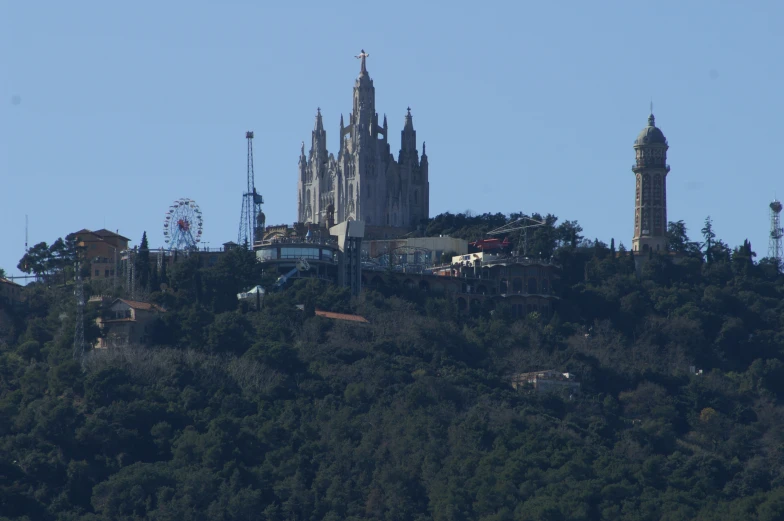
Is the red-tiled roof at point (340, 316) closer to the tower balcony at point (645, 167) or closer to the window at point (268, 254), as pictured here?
the window at point (268, 254)

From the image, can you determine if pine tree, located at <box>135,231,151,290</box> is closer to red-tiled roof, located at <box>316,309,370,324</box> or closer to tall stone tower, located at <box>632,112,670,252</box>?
red-tiled roof, located at <box>316,309,370,324</box>

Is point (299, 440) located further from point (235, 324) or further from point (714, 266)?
point (714, 266)

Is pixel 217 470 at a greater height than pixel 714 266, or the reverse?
pixel 714 266

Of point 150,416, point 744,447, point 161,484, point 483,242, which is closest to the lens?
point 161,484

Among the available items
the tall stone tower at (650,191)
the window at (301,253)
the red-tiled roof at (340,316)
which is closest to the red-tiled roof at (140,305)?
the red-tiled roof at (340,316)

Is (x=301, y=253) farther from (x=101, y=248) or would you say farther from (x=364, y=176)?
(x=364, y=176)

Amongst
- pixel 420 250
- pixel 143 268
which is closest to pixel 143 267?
pixel 143 268

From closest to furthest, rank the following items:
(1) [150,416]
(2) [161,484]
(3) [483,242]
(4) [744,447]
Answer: (2) [161,484], (1) [150,416], (4) [744,447], (3) [483,242]

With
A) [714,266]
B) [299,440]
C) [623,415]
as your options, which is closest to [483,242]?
[714,266]
